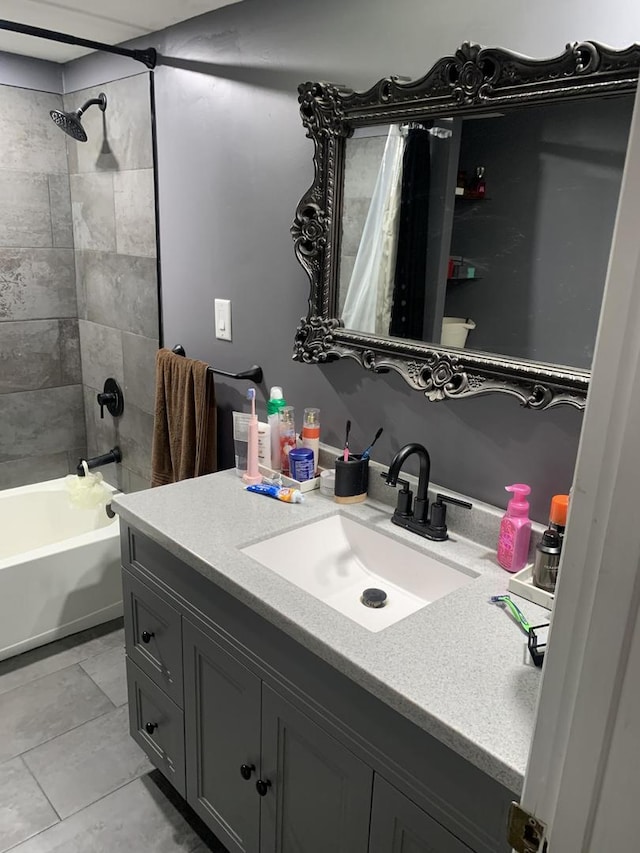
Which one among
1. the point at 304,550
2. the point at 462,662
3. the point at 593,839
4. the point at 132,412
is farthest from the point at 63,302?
the point at 593,839

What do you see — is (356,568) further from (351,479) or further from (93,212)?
(93,212)

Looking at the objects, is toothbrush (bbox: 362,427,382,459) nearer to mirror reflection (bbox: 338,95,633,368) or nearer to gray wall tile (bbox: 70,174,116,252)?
Answer: mirror reflection (bbox: 338,95,633,368)

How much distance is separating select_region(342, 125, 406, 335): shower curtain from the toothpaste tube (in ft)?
1.52

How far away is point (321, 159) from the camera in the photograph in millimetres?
1592

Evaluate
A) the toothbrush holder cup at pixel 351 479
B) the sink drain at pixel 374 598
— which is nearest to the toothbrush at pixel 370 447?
the toothbrush holder cup at pixel 351 479

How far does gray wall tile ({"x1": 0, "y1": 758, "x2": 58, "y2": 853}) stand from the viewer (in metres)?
1.71

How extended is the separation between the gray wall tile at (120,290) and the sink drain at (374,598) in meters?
1.42

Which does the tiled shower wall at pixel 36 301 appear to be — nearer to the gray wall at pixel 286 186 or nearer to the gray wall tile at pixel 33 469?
the gray wall tile at pixel 33 469

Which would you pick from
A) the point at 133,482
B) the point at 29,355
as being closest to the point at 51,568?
the point at 133,482

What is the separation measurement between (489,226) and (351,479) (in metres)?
0.70

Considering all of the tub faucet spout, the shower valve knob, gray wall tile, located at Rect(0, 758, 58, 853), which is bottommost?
gray wall tile, located at Rect(0, 758, 58, 853)

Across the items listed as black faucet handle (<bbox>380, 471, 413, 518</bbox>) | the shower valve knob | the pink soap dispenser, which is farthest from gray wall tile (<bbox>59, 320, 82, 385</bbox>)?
the pink soap dispenser

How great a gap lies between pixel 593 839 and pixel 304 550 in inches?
39.8

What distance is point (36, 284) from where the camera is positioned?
9.18 feet
